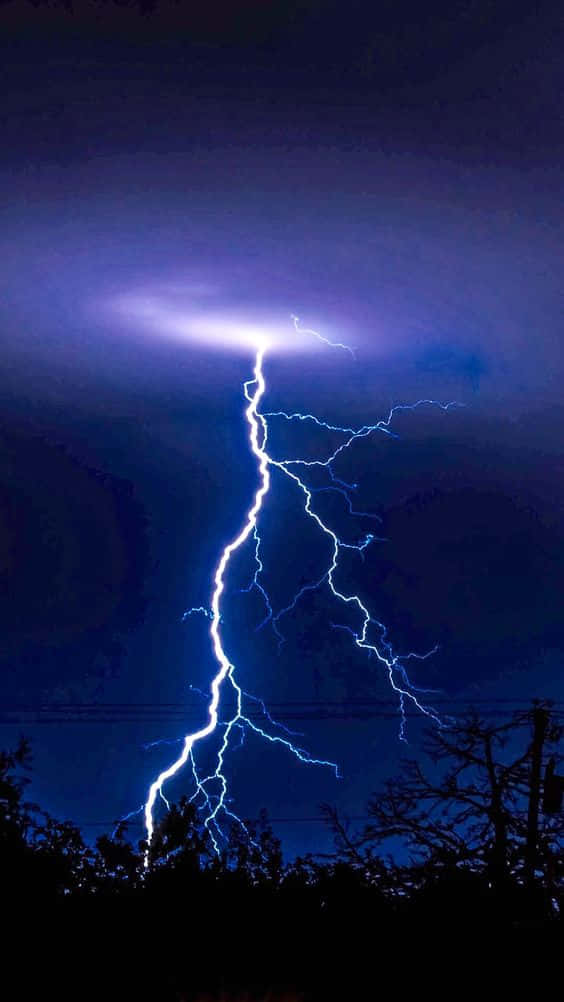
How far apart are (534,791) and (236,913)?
14.8 feet

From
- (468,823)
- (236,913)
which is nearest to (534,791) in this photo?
(468,823)

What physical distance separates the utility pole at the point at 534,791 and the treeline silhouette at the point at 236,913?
0.63ft

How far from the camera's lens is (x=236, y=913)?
6695mm

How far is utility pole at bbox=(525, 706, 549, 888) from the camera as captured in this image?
344 inches

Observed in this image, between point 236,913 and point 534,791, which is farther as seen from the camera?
point 534,791

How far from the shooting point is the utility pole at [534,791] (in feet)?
28.7

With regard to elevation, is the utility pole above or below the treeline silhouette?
above

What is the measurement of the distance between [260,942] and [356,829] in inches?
118

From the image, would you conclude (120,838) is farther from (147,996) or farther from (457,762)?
(457,762)

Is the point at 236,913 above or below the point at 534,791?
below

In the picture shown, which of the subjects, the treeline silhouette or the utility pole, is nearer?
the treeline silhouette

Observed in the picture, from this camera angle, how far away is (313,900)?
684 cm

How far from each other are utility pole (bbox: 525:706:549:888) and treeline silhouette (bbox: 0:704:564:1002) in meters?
0.19

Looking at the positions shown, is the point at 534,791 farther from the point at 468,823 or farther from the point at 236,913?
the point at 236,913
